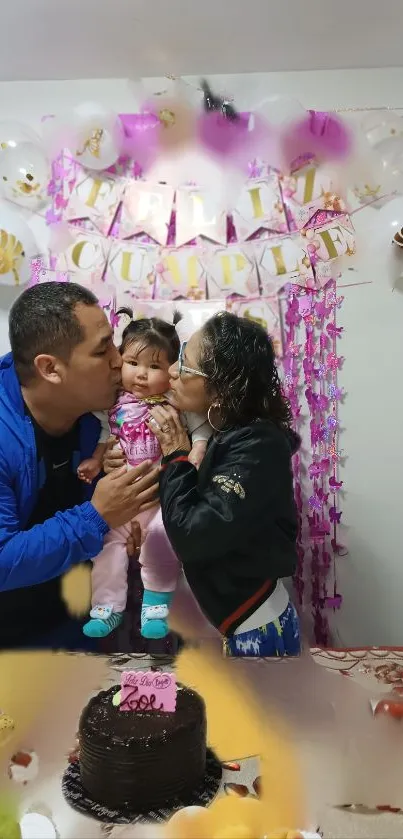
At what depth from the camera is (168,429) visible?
1.86 meters

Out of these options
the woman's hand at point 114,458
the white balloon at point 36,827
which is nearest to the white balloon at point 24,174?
the woman's hand at point 114,458

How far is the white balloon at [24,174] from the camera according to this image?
2336 millimetres

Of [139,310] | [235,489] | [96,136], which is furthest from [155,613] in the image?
[96,136]

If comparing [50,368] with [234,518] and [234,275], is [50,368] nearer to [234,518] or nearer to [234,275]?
[234,518]

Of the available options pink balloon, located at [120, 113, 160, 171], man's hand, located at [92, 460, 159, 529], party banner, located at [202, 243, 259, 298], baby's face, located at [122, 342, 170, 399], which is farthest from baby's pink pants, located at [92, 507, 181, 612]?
pink balloon, located at [120, 113, 160, 171]

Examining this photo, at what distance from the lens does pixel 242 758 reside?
1.50 meters

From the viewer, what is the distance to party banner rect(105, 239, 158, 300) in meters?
2.36

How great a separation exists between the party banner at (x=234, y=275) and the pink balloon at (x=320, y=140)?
382mm

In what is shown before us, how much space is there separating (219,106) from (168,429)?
4.20 feet

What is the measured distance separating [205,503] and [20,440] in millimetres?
584

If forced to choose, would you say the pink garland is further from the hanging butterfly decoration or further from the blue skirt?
the blue skirt

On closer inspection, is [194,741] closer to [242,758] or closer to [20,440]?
[242,758]

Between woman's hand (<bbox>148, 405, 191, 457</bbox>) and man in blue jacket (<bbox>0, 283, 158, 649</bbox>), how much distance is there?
123 mm

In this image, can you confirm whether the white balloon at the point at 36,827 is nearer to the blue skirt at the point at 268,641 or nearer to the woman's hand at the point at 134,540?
the blue skirt at the point at 268,641
